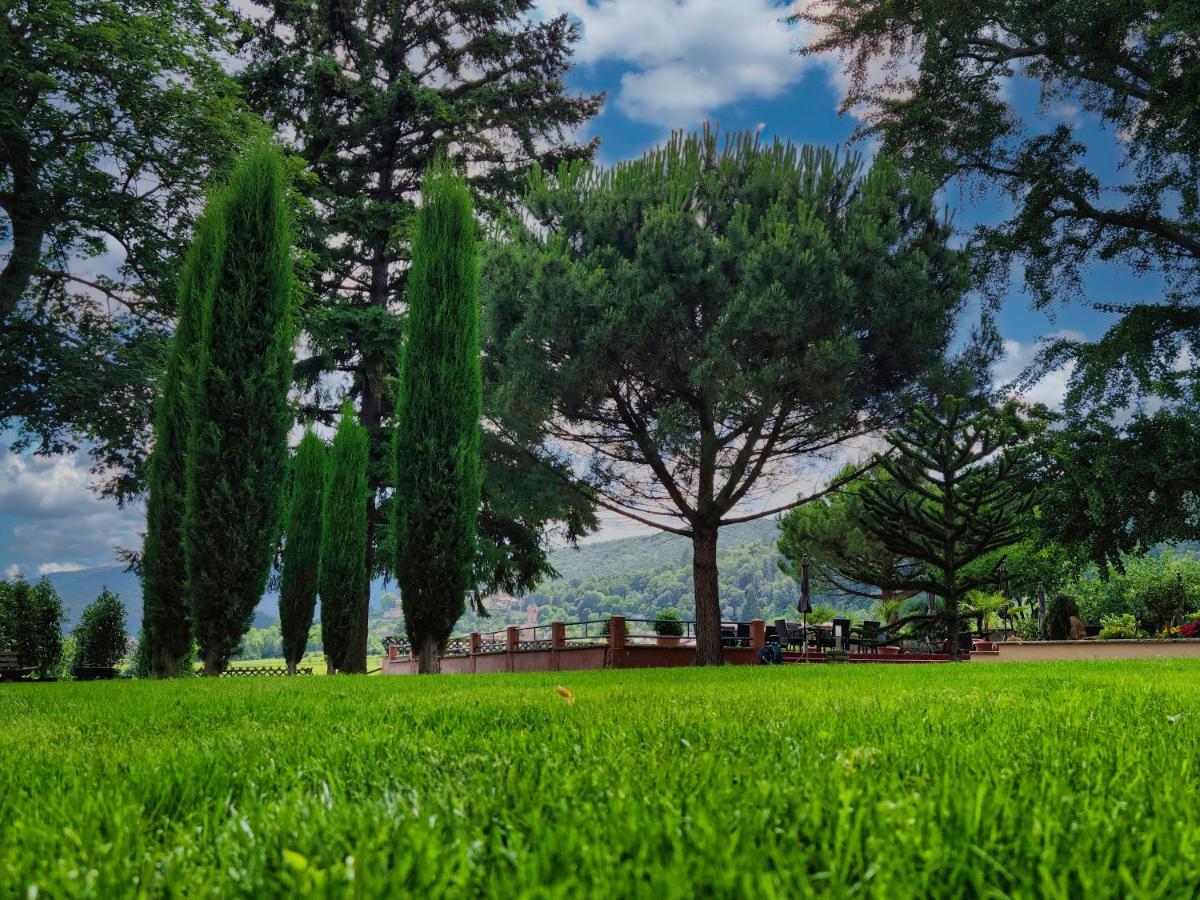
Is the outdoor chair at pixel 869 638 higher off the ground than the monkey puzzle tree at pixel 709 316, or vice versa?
the monkey puzzle tree at pixel 709 316

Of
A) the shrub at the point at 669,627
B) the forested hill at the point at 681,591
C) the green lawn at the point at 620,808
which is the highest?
the green lawn at the point at 620,808

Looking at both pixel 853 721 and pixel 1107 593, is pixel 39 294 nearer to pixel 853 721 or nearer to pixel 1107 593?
pixel 853 721

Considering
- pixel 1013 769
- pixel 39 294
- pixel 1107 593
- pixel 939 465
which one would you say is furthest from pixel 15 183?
pixel 1107 593

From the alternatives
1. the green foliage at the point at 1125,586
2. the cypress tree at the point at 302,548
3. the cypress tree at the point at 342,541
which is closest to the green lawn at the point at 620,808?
the cypress tree at the point at 342,541

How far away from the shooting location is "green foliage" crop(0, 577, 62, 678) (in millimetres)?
21172

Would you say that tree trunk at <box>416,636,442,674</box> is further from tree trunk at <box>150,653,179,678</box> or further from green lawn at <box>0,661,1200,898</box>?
green lawn at <box>0,661,1200,898</box>

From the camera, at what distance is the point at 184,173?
20094 mm

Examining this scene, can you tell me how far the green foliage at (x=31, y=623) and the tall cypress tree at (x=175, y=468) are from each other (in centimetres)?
972

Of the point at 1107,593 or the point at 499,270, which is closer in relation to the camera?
the point at 499,270

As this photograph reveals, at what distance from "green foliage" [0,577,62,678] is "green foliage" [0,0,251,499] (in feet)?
13.1

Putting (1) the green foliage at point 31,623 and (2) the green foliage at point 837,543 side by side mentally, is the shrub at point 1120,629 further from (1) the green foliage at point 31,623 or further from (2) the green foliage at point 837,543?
(1) the green foliage at point 31,623

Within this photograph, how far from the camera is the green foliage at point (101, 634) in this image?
21.9 meters

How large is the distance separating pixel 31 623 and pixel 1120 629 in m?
29.6

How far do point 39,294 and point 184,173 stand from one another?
5347 mm
